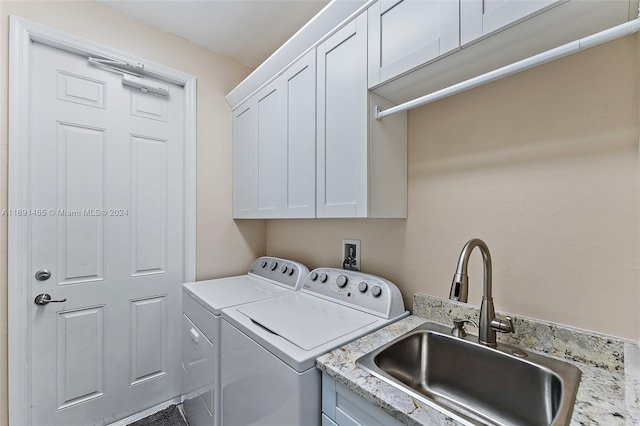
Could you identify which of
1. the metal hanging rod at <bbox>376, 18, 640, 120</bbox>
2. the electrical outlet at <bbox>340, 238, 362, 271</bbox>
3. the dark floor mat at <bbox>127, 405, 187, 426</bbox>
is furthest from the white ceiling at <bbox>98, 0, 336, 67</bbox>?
the dark floor mat at <bbox>127, 405, 187, 426</bbox>

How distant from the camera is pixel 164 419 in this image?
1833mm

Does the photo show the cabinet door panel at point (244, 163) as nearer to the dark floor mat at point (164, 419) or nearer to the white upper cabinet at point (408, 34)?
the white upper cabinet at point (408, 34)

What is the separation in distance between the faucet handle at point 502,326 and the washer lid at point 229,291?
112 cm

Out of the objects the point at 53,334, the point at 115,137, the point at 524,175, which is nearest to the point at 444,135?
the point at 524,175

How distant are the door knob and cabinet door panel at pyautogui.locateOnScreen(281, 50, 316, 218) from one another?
1371mm

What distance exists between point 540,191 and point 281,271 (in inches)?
59.1

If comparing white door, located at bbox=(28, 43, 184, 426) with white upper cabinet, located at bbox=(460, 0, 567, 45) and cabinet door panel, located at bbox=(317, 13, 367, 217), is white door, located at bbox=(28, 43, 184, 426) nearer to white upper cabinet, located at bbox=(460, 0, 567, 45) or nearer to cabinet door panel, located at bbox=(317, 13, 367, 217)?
cabinet door panel, located at bbox=(317, 13, 367, 217)

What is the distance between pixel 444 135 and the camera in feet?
4.22

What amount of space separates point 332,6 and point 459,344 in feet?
4.98

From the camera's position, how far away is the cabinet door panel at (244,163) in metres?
1.98

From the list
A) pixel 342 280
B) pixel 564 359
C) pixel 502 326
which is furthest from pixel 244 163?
pixel 564 359

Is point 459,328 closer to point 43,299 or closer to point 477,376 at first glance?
point 477,376

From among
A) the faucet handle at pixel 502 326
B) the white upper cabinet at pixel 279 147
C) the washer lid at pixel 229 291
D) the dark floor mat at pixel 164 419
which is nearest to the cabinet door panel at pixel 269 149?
the white upper cabinet at pixel 279 147

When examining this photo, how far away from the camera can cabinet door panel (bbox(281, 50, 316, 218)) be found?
1455mm
